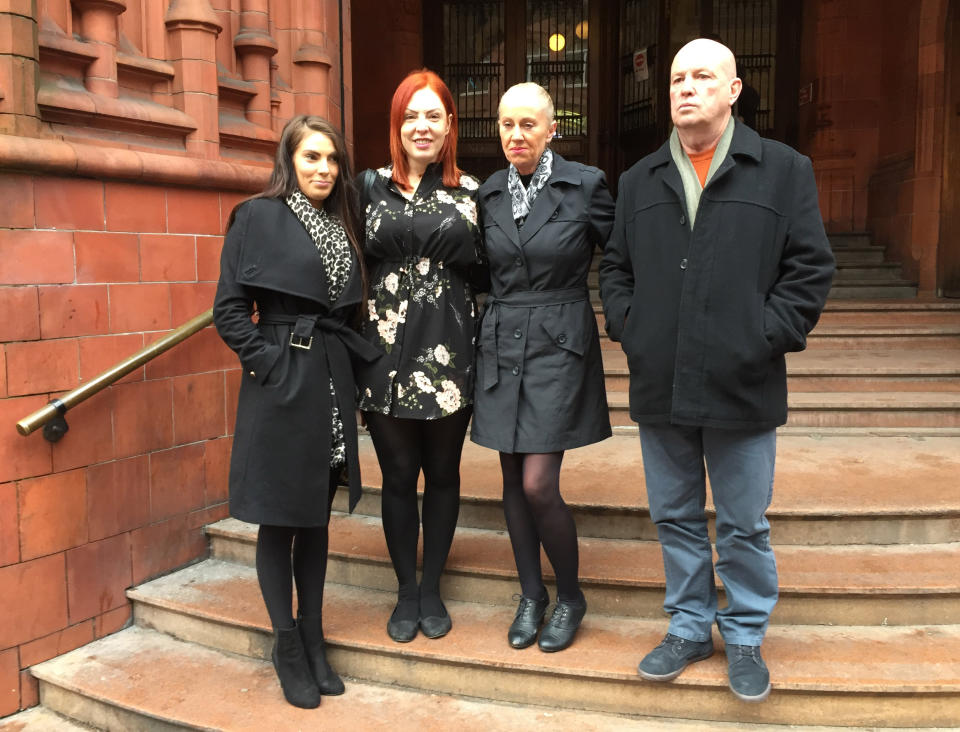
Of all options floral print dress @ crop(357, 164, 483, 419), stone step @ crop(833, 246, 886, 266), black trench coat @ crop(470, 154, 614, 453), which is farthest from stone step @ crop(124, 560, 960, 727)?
stone step @ crop(833, 246, 886, 266)

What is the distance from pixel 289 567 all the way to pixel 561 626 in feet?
3.11

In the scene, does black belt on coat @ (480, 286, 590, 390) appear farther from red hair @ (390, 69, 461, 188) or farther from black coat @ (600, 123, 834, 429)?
red hair @ (390, 69, 461, 188)

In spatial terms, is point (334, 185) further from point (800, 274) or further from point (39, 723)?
point (39, 723)

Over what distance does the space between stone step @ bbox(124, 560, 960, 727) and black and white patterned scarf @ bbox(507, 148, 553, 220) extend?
1.49 meters

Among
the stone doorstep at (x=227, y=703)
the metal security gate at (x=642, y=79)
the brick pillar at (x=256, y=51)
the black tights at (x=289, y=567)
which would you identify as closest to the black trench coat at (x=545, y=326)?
the black tights at (x=289, y=567)

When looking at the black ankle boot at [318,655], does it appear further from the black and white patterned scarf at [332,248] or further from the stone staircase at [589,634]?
the black and white patterned scarf at [332,248]

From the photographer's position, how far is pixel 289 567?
2992mm

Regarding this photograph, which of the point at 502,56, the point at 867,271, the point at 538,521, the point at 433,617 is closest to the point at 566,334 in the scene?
the point at 538,521

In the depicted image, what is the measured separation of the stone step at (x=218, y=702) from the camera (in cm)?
293

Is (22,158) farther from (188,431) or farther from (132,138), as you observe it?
(188,431)

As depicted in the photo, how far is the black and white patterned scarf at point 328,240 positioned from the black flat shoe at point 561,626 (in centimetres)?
132

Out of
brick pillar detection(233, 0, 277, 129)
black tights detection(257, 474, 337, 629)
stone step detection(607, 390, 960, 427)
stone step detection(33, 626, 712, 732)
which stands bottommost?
stone step detection(33, 626, 712, 732)

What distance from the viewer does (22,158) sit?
323 cm

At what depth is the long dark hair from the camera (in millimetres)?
2902
